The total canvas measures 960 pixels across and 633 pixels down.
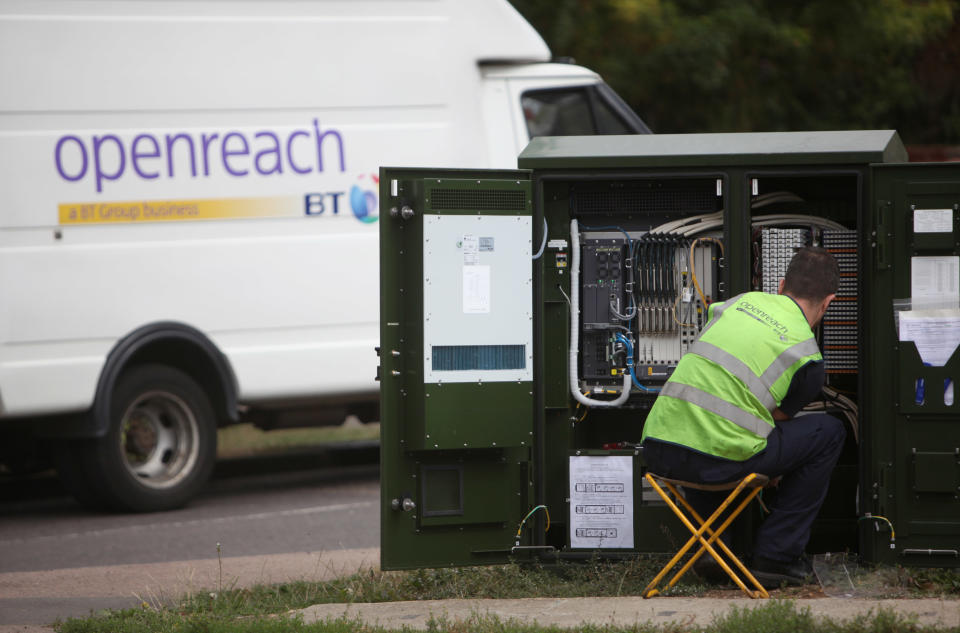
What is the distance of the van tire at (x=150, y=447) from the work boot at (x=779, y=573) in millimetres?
4941

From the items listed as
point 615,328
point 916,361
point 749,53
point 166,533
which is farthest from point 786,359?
point 749,53

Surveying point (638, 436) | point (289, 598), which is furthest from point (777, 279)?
point (289, 598)

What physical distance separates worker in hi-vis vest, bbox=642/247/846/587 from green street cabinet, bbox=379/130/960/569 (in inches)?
17.9

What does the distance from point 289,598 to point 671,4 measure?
9.62 meters

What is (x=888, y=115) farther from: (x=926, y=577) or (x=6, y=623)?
(x=6, y=623)

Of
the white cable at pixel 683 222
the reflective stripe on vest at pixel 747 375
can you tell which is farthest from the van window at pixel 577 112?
the reflective stripe on vest at pixel 747 375

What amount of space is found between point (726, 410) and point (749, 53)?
10.1 m

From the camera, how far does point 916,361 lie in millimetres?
6582

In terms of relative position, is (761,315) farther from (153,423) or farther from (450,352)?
(153,423)

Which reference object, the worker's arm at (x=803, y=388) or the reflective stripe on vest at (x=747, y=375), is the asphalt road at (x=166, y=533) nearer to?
the reflective stripe on vest at (x=747, y=375)

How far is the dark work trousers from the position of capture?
6191 mm

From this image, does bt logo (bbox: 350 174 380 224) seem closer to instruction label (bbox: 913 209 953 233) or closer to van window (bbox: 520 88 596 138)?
van window (bbox: 520 88 596 138)

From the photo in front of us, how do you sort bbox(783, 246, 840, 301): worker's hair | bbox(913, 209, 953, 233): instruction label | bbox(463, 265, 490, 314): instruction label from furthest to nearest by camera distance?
bbox(463, 265, 490, 314): instruction label < bbox(913, 209, 953, 233): instruction label < bbox(783, 246, 840, 301): worker's hair

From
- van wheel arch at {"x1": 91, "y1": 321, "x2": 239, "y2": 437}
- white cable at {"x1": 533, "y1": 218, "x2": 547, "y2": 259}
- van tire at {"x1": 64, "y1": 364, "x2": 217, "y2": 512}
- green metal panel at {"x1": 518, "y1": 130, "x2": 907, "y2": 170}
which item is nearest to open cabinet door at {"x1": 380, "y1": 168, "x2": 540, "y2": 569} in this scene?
white cable at {"x1": 533, "y1": 218, "x2": 547, "y2": 259}
